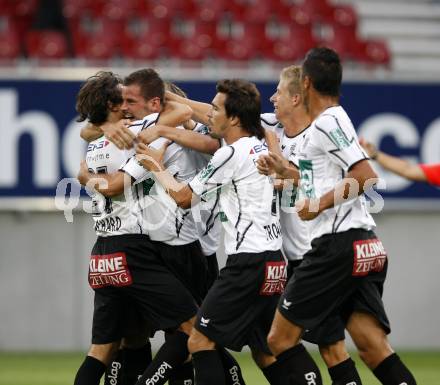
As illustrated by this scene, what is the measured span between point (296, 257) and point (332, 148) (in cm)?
118

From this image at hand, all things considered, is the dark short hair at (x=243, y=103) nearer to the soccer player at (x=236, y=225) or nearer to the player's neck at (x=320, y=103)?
the soccer player at (x=236, y=225)

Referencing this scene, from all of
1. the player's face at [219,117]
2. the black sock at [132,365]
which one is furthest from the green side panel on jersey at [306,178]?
the black sock at [132,365]

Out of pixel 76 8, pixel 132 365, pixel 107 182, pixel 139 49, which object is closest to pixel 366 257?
pixel 107 182

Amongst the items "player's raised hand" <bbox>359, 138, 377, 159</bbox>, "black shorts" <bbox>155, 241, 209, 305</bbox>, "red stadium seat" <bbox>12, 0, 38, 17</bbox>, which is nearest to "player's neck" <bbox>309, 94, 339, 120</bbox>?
"player's raised hand" <bbox>359, 138, 377, 159</bbox>

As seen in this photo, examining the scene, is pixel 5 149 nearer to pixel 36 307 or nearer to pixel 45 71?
pixel 45 71

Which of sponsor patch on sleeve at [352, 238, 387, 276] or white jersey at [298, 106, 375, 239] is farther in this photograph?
sponsor patch on sleeve at [352, 238, 387, 276]

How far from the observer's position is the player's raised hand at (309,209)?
5973mm

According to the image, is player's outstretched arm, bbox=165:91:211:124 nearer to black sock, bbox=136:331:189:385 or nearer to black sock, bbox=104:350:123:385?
black sock, bbox=136:331:189:385

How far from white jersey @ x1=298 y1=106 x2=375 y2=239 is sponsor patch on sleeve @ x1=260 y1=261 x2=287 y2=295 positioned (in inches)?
12.1

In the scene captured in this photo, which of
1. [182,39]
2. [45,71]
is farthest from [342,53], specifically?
[45,71]

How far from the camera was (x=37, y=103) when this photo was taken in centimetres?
1117

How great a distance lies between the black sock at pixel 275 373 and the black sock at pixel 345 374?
0.30 m

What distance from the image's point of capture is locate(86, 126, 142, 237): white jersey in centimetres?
674

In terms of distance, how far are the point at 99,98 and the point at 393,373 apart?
2.37m
